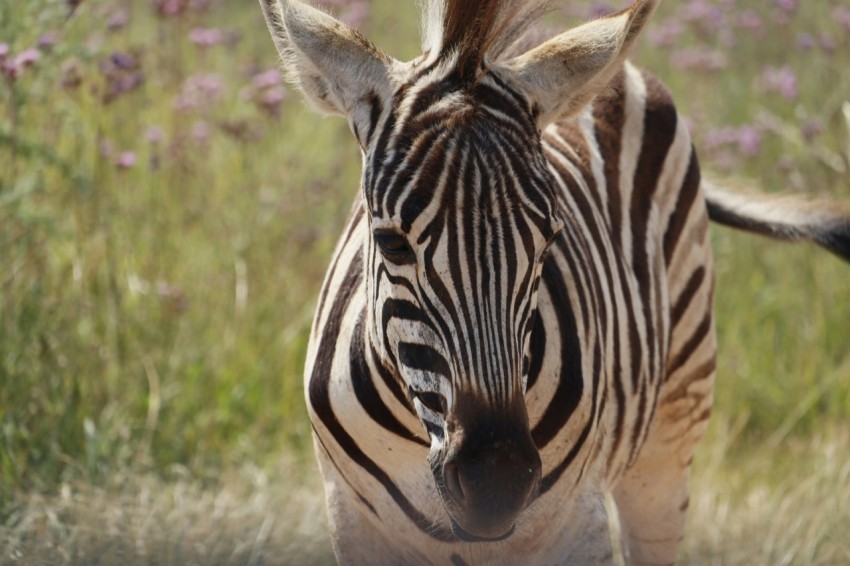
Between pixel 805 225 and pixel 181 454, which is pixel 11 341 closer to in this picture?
pixel 181 454

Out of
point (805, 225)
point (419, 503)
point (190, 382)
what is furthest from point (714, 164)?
point (419, 503)

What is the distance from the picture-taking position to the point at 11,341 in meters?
5.11

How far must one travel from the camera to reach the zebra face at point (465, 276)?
258 centimetres

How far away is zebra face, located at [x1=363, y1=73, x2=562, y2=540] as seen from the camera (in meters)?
2.58

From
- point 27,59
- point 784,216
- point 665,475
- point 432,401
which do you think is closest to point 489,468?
point 432,401

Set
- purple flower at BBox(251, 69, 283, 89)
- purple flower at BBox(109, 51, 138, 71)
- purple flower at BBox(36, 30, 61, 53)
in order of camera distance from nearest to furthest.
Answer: purple flower at BBox(36, 30, 61, 53) → purple flower at BBox(109, 51, 138, 71) → purple flower at BBox(251, 69, 283, 89)

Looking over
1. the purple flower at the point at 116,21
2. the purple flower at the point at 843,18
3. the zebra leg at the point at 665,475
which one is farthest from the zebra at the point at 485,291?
the purple flower at the point at 843,18

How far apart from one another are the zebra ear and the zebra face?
184 mm

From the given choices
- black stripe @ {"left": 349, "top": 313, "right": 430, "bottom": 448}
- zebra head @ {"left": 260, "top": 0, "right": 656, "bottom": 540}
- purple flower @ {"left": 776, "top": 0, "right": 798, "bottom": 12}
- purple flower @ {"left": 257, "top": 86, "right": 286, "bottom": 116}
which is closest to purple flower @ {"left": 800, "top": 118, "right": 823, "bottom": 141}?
purple flower @ {"left": 776, "top": 0, "right": 798, "bottom": 12}

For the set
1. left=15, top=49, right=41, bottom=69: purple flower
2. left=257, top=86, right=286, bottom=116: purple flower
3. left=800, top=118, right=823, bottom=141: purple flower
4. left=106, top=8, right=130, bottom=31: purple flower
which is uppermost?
left=15, top=49, right=41, bottom=69: purple flower

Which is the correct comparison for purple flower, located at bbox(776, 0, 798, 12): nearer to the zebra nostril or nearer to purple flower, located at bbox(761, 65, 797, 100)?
purple flower, located at bbox(761, 65, 797, 100)

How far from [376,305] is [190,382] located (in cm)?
310

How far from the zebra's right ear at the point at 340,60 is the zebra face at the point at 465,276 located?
13cm

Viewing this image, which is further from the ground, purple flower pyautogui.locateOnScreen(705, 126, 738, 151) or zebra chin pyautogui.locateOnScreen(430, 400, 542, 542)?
zebra chin pyautogui.locateOnScreen(430, 400, 542, 542)
